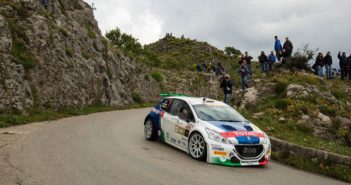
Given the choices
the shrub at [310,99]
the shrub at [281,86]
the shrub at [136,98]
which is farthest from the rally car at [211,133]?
the shrub at [136,98]

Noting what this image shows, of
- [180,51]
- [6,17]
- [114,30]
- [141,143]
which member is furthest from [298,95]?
→ [180,51]

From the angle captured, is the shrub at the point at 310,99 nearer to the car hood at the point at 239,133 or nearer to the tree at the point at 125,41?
the car hood at the point at 239,133

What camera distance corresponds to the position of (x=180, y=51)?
88.6 meters

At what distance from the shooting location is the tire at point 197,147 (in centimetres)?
978

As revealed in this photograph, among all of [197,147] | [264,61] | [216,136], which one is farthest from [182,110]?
[264,61]

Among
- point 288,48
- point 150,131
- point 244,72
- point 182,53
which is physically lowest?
point 150,131

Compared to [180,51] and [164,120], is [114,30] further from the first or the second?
[164,120]

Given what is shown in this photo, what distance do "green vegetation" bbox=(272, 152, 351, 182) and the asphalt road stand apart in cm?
35

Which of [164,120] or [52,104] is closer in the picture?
[164,120]

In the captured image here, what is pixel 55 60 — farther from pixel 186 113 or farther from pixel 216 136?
pixel 216 136

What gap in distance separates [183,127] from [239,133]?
1.84 metres

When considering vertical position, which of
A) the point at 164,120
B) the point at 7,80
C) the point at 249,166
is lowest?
the point at 249,166

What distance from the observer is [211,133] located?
9.77m

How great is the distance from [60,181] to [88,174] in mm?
739
